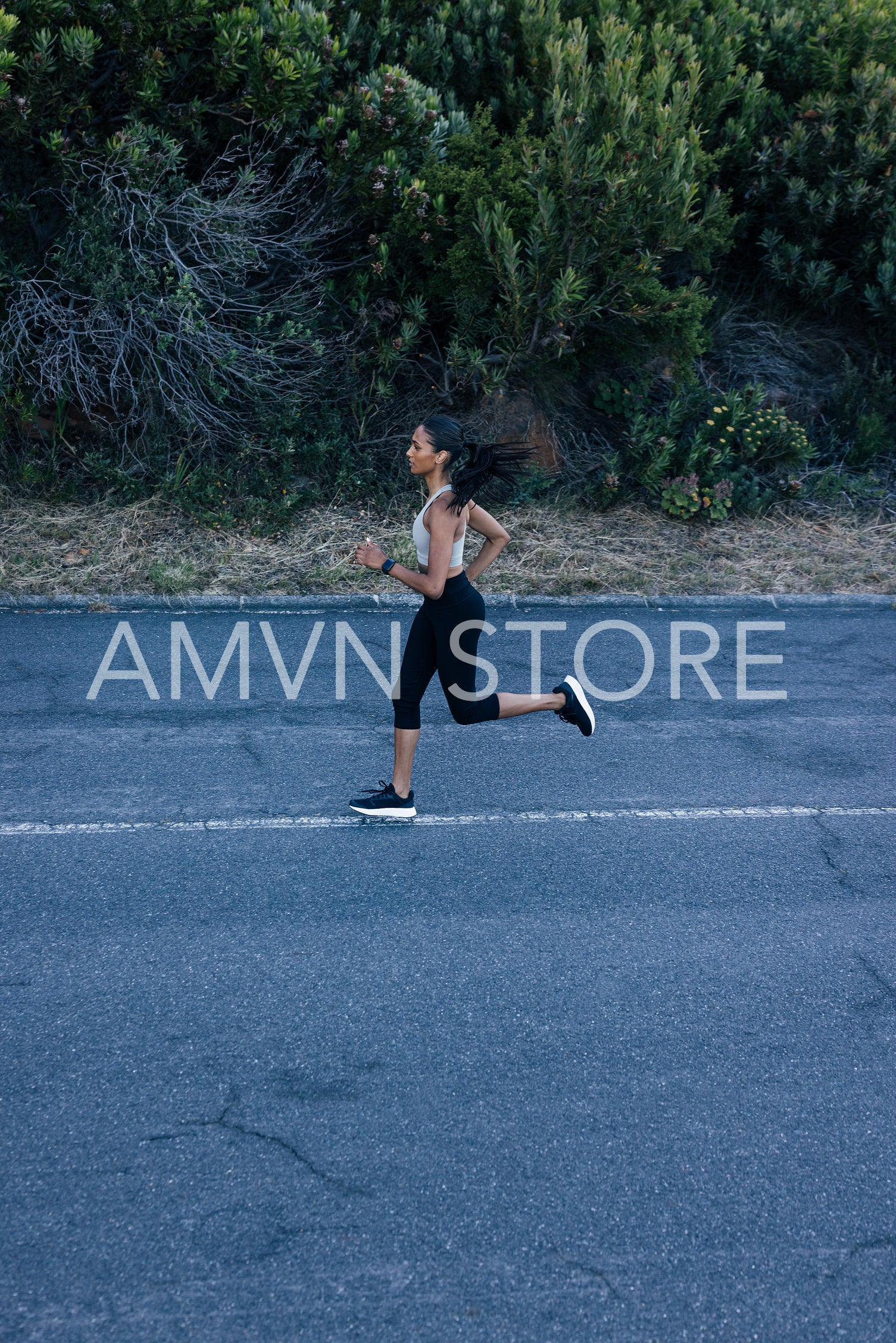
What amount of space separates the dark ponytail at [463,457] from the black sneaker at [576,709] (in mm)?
1302

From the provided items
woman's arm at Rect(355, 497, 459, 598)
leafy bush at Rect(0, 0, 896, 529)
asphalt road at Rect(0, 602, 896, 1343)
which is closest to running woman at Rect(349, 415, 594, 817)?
woman's arm at Rect(355, 497, 459, 598)

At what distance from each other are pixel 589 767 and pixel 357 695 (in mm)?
1712

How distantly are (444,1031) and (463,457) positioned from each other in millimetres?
2654

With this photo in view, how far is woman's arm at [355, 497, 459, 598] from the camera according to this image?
15.7ft

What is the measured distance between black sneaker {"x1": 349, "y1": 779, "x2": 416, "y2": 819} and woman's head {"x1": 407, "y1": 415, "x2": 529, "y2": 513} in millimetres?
1438

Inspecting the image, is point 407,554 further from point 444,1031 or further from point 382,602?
point 444,1031

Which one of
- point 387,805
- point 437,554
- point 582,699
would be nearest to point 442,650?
point 437,554

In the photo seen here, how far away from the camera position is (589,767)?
5938mm

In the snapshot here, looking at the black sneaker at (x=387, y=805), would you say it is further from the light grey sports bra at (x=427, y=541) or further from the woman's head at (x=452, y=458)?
the woman's head at (x=452, y=458)

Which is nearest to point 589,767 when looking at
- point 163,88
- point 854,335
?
point 163,88

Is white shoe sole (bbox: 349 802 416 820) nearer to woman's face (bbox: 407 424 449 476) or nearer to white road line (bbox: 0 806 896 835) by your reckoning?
white road line (bbox: 0 806 896 835)

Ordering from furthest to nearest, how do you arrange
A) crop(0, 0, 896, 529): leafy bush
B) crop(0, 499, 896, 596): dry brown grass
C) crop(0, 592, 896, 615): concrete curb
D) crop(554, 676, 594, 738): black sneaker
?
crop(0, 0, 896, 529): leafy bush < crop(0, 499, 896, 596): dry brown grass < crop(0, 592, 896, 615): concrete curb < crop(554, 676, 594, 738): black sneaker

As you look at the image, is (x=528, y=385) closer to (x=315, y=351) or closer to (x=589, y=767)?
(x=315, y=351)

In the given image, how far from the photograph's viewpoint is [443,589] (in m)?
4.89
